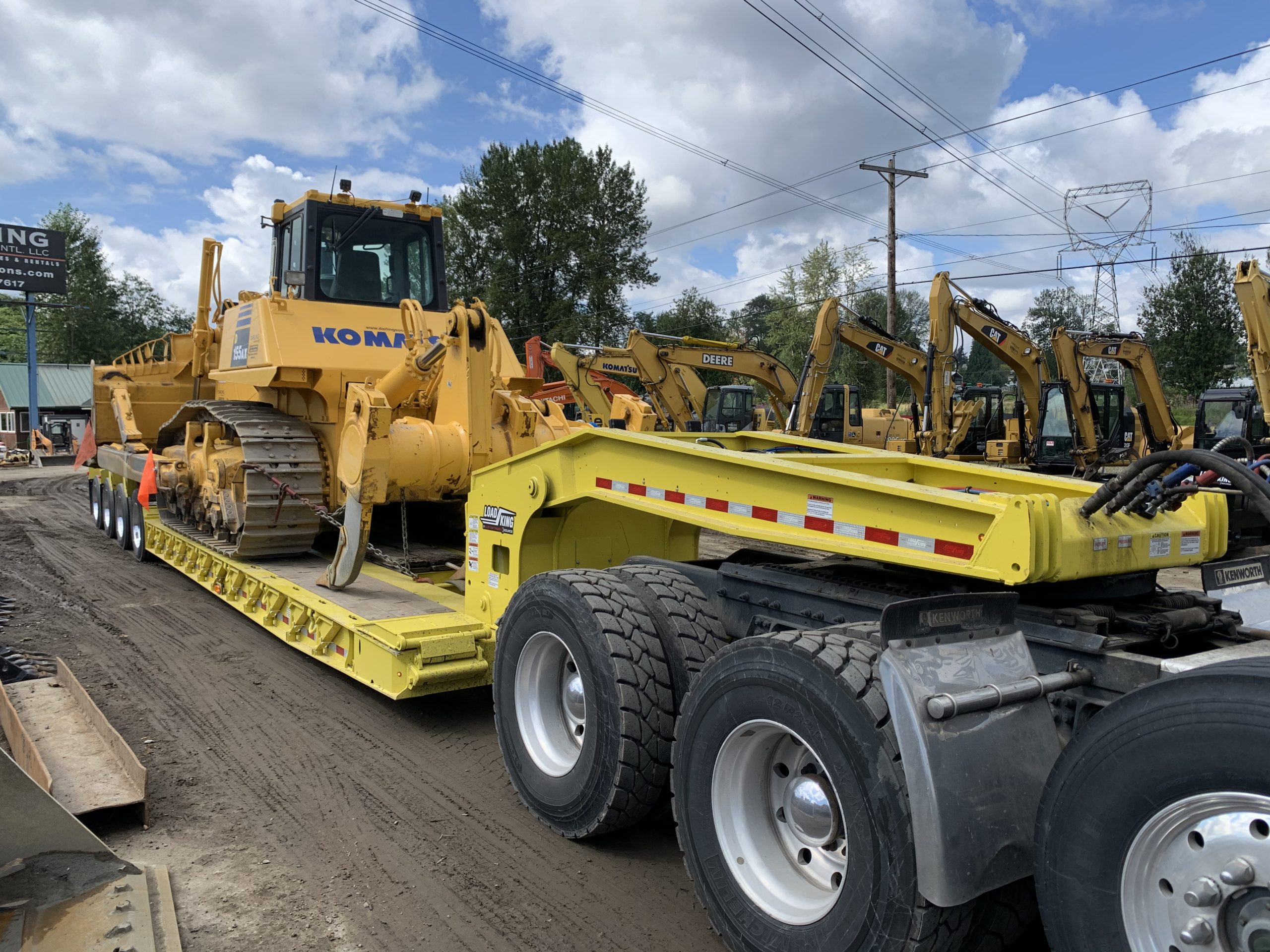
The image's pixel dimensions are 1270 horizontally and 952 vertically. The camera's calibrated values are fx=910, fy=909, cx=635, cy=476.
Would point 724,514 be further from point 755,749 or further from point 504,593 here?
point 504,593

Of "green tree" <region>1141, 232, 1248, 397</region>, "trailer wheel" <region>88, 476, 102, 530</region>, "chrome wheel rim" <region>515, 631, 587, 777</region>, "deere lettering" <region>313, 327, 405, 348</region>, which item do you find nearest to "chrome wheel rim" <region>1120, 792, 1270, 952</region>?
"chrome wheel rim" <region>515, 631, 587, 777</region>

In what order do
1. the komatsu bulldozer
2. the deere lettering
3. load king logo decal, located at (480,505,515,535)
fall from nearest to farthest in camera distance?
load king logo decal, located at (480,505,515,535), the komatsu bulldozer, the deere lettering

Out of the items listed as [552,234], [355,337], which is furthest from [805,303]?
[355,337]

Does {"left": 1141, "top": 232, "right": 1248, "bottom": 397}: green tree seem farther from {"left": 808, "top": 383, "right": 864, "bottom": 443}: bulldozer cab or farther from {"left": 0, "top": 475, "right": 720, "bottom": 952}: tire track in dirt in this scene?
{"left": 0, "top": 475, "right": 720, "bottom": 952}: tire track in dirt

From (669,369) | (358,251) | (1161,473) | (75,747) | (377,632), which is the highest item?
(669,369)

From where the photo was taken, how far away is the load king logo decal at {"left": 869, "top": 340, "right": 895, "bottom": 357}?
1719 centimetres

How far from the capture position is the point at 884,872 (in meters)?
2.25

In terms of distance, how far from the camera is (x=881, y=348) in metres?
17.3

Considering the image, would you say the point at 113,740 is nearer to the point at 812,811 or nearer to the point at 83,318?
the point at 812,811

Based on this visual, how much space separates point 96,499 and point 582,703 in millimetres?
11311

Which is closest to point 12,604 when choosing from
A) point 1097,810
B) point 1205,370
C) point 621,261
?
point 1097,810

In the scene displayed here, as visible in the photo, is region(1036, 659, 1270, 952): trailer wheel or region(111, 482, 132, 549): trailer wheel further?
region(111, 482, 132, 549): trailer wheel

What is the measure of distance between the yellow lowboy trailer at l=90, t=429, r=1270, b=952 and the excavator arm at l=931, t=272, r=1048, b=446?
12.2 meters

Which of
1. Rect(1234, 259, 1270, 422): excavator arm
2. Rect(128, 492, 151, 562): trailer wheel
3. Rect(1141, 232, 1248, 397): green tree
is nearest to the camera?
Rect(128, 492, 151, 562): trailer wheel
